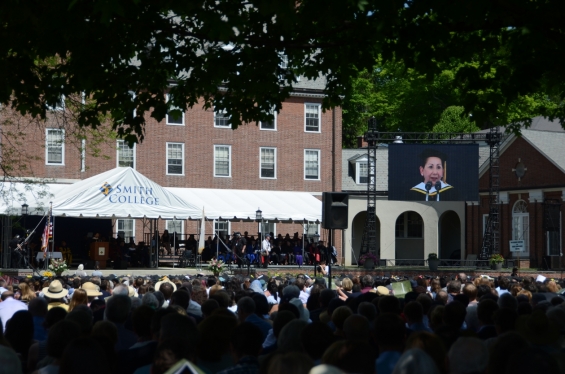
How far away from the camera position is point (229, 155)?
156 feet

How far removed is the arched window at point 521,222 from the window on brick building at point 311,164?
11389 millimetres

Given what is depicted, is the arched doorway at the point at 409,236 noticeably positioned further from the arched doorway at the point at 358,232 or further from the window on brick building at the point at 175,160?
the window on brick building at the point at 175,160

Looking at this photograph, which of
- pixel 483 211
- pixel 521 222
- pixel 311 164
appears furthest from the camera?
pixel 483 211

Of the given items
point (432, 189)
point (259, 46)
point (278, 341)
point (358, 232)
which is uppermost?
point (259, 46)

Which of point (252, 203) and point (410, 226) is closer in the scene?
point (252, 203)

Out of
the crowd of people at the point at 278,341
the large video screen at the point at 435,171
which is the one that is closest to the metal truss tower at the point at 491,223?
the large video screen at the point at 435,171

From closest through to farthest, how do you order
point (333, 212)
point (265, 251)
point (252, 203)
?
point (333, 212) < point (265, 251) < point (252, 203)

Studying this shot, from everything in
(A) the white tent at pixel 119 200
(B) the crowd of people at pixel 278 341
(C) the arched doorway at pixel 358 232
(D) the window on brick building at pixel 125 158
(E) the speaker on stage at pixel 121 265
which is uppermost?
(D) the window on brick building at pixel 125 158

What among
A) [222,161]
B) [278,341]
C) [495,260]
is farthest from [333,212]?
[222,161]

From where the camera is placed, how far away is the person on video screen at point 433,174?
4422 cm

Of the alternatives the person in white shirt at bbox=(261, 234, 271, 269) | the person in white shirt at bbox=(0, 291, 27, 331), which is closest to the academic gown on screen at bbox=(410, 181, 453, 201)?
the person in white shirt at bbox=(261, 234, 271, 269)

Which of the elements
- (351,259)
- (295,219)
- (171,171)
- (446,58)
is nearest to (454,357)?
(446,58)

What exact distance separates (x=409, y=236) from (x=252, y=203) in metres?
16.9

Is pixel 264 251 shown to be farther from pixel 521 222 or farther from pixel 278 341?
pixel 278 341
